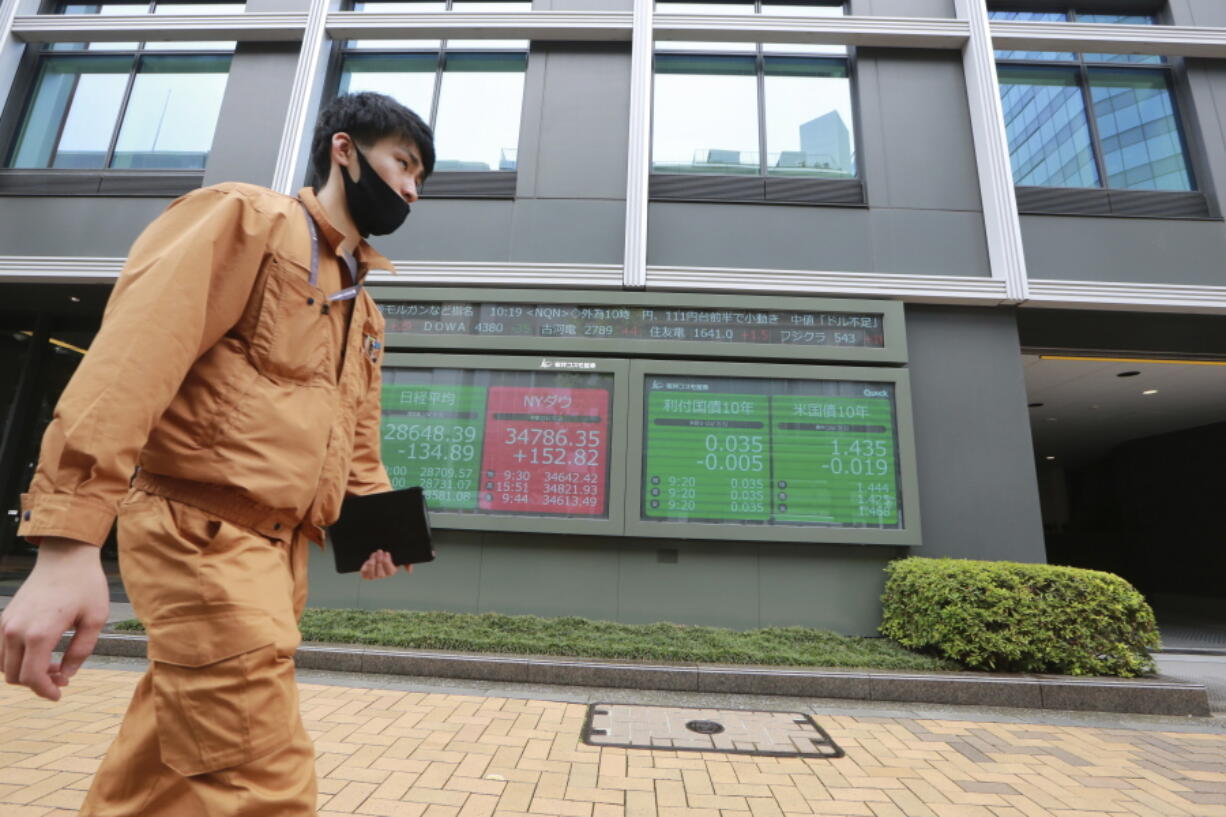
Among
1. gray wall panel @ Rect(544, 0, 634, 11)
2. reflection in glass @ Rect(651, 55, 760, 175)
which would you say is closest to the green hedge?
reflection in glass @ Rect(651, 55, 760, 175)

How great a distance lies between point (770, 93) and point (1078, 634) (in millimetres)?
7478

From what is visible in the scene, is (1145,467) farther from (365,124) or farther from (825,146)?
(365,124)

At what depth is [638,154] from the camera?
6.93 metres

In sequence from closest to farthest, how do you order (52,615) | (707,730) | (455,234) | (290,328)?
(52,615), (290,328), (707,730), (455,234)

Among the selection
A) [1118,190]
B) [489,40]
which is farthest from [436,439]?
[1118,190]

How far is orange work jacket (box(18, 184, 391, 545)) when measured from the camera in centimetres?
100

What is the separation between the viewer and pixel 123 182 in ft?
26.1

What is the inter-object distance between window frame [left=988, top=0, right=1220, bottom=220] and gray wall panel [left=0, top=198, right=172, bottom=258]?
1175cm

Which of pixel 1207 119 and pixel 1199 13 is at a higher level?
pixel 1199 13

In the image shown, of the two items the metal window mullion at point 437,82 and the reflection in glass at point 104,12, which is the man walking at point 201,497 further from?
the reflection in glass at point 104,12

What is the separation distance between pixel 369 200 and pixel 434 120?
7.50m

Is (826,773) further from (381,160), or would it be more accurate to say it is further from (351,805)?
(381,160)

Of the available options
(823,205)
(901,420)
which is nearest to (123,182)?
(823,205)

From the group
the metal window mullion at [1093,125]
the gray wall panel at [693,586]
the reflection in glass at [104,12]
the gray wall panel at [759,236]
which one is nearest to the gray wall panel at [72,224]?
the reflection in glass at [104,12]
